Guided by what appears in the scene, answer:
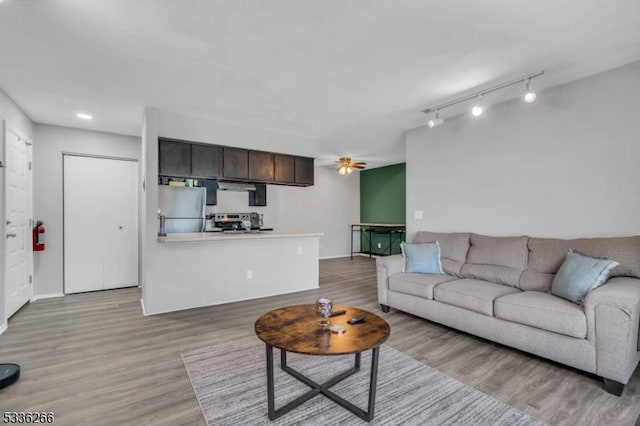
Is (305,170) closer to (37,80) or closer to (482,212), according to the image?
(482,212)

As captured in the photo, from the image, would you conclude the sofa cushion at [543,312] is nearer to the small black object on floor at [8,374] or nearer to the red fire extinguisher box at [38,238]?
the small black object on floor at [8,374]

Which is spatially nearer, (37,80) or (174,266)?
(37,80)

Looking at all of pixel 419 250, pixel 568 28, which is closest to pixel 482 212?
pixel 419 250

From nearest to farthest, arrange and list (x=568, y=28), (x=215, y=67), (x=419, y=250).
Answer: (x=568, y=28) → (x=215, y=67) → (x=419, y=250)

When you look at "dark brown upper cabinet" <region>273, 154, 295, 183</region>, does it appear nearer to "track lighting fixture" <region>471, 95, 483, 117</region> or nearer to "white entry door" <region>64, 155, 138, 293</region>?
"white entry door" <region>64, 155, 138, 293</region>

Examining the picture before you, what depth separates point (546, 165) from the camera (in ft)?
10.6

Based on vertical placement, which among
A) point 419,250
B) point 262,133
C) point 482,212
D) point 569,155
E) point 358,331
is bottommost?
point 358,331

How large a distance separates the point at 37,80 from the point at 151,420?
331 centimetres

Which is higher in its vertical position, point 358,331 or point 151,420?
point 358,331

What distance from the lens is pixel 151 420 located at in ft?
5.94

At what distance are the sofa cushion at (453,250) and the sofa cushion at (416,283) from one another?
0.14 metres

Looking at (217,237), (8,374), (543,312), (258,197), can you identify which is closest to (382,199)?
(258,197)

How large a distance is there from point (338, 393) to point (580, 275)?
2.12m

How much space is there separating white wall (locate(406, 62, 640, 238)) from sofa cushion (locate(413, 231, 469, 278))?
0.25m
